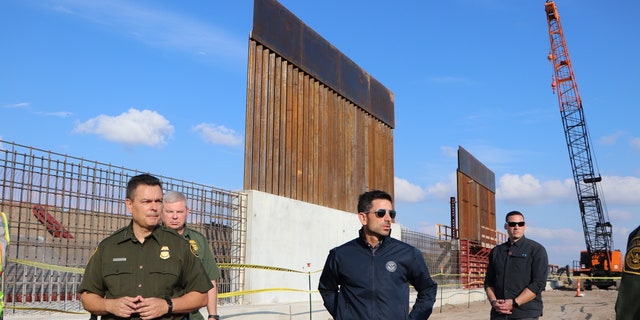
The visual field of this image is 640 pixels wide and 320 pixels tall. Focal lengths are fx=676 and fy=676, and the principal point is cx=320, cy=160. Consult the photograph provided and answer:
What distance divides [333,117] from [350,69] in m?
2.61

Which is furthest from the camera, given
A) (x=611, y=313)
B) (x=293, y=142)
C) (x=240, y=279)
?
(x=611, y=313)

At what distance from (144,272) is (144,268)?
2 cm

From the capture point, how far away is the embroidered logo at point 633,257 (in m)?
2.44

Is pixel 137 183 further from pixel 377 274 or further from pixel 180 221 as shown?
pixel 377 274

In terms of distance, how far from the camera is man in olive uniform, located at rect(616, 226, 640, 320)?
2439 millimetres

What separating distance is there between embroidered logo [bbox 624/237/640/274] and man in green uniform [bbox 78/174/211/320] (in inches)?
88.1

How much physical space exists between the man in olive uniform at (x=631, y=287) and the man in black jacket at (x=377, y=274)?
224 centimetres

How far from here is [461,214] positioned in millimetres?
32656

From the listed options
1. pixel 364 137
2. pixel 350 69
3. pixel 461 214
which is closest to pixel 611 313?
pixel 364 137

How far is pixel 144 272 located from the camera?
3627mm

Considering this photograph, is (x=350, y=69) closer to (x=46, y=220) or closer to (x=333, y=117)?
(x=333, y=117)

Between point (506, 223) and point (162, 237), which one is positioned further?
point (506, 223)

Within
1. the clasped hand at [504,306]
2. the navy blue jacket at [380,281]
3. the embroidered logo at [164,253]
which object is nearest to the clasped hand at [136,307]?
the embroidered logo at [164,253]

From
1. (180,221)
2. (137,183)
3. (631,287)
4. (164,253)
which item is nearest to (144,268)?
(164,253)
